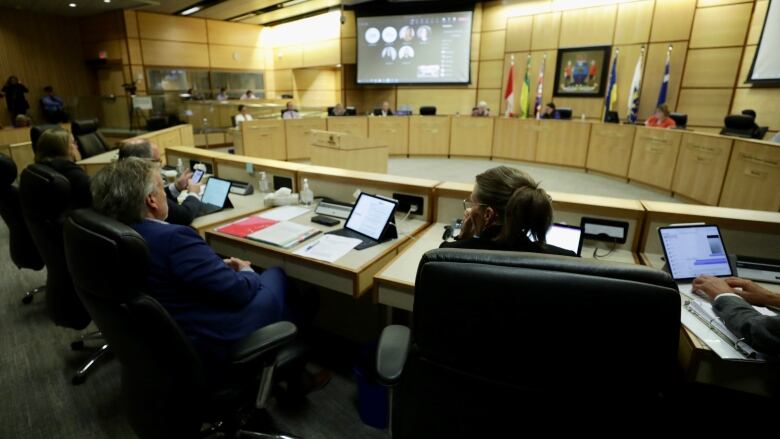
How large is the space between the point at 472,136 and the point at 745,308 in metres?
7.60

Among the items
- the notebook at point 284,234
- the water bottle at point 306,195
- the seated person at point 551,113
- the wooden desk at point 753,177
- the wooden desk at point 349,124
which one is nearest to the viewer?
the notebook at point 284,234

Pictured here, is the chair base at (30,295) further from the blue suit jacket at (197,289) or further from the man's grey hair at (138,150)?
the blue suit jacket at (197,289)

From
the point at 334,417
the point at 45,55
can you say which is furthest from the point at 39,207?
the point at 45,55

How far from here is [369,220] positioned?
2.14m

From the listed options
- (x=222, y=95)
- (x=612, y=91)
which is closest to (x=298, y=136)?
(x=222, y=95)

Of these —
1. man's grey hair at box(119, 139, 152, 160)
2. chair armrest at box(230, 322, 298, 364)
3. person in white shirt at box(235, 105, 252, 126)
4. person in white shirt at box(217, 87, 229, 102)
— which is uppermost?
person in white shirt at box(217, 87, 229, 102)

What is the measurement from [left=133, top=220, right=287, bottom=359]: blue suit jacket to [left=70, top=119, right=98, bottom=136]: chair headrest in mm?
5524

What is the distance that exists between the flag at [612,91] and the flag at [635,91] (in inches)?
10.9

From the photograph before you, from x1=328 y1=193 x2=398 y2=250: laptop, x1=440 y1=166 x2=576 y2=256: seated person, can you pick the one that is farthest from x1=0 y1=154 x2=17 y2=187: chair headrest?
x1=440 y1=166 x2=576 y2=256: seated person

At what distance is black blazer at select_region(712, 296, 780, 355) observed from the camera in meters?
1.08

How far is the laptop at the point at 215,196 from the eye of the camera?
2535 mm

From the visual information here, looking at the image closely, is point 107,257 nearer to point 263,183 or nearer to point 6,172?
point 6,172

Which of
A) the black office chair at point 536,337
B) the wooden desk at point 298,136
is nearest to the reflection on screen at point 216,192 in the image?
the black office chair at point 536,337

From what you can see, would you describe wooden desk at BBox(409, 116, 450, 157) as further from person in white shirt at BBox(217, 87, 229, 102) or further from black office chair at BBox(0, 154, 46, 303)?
black office chair at BBox(0, 154, 46, 303)
